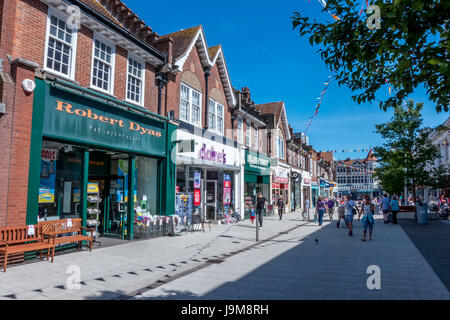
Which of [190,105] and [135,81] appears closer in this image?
[135,81]

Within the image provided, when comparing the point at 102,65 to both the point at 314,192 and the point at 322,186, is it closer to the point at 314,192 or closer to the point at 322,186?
the point at 314,192

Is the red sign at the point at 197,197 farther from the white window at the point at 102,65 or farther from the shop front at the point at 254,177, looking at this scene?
the white window at the point at 102,65

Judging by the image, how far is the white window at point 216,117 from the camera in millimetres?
16783

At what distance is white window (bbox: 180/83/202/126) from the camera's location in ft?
46.9

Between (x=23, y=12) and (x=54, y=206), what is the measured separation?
5.33 m

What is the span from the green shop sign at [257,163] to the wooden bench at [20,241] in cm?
1415

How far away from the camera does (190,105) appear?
14.8 meters

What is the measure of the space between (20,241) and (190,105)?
9.49 meters

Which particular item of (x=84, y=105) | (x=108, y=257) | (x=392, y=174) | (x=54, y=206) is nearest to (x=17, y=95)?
(x=84, y=105)

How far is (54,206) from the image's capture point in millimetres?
9102

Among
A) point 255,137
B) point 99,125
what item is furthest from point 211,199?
point 99,125

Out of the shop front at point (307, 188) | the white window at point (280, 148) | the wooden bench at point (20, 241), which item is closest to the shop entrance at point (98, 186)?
the wooden bench at point (20, 241)

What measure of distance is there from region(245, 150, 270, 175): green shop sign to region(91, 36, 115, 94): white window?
11366 mm
